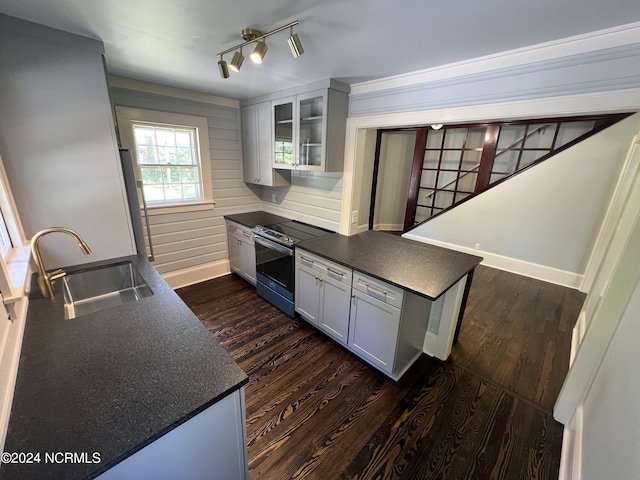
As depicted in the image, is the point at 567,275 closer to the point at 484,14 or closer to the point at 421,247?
the point at 421,247

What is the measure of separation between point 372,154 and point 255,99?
5.09 feet

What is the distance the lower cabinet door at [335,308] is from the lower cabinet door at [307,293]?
8 cm

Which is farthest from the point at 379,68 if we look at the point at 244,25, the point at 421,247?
the point at 421,247

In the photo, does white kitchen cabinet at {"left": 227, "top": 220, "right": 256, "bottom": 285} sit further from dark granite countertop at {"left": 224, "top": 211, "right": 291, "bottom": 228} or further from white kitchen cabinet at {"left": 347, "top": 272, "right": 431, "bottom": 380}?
white kitchen cabinet at {"left": 347, "top": 272, "right": 431, "bottom": 380}

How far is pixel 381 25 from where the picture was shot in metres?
1.38

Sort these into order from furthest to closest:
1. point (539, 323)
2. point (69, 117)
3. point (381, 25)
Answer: point (539, 323), point (69, 117), point (381, 25)

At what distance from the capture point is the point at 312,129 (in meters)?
2.60

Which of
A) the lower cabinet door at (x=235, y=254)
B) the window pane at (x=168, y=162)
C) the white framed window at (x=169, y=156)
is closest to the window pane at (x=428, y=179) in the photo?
the lower cabinet door at (x=235, y=254)

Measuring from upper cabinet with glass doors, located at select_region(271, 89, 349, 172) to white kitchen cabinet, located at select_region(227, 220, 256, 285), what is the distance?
101 centimetres

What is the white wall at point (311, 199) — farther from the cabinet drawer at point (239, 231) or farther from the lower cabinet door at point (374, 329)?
the lower cabinet door at point (374, 329)

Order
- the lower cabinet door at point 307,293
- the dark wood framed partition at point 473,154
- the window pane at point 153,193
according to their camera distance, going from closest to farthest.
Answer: the lower cabinet door at point 307,293 → the window pane at point 153,193 → the dark wood framed partition at point 473,154

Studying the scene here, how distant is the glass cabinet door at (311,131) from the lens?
97.4 inches

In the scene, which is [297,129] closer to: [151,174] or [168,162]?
[168,162]

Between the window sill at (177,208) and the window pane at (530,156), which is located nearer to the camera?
the window sill at (177,208)
